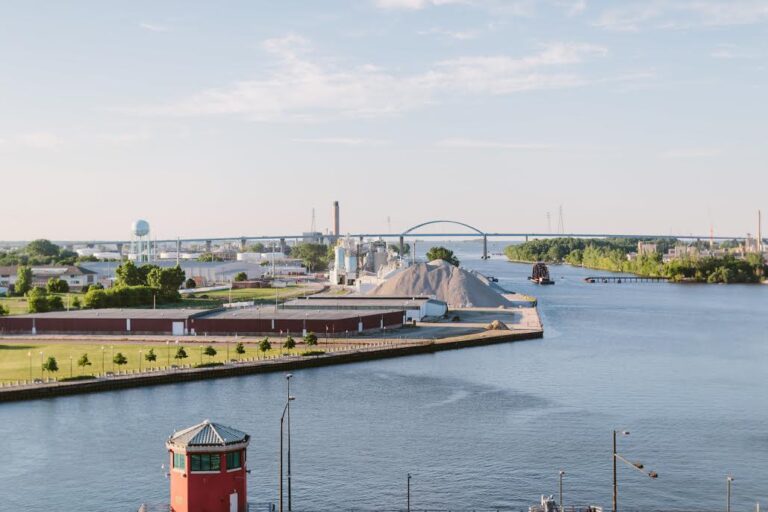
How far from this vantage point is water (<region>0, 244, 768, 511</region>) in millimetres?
23891

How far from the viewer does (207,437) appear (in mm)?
17328

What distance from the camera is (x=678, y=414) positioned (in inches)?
1305

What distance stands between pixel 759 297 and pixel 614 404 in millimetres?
71627

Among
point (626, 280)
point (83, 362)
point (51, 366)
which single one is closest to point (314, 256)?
point (626, 280)

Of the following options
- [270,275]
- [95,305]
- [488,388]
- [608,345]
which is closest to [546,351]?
[608,345]

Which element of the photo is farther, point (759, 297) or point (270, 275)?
point (270, 275)

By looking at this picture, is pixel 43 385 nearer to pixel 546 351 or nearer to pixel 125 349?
pixel 125 349

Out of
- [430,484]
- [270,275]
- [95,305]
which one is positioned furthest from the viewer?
[270,275]

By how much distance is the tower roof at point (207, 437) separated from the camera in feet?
56.4

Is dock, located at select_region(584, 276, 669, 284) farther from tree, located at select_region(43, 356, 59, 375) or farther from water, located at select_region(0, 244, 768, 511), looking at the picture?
tree, located at select_region(43, 356, 59, 375)

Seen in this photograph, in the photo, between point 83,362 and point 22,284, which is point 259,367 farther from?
point 22,284

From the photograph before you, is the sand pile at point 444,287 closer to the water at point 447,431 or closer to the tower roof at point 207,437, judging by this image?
the water at point 447,431

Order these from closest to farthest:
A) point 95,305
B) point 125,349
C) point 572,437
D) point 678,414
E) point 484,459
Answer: point 484,459 < point 572,437 < point 678,414 < point 125,349 < point 95,305

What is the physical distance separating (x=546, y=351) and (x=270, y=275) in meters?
78.9
